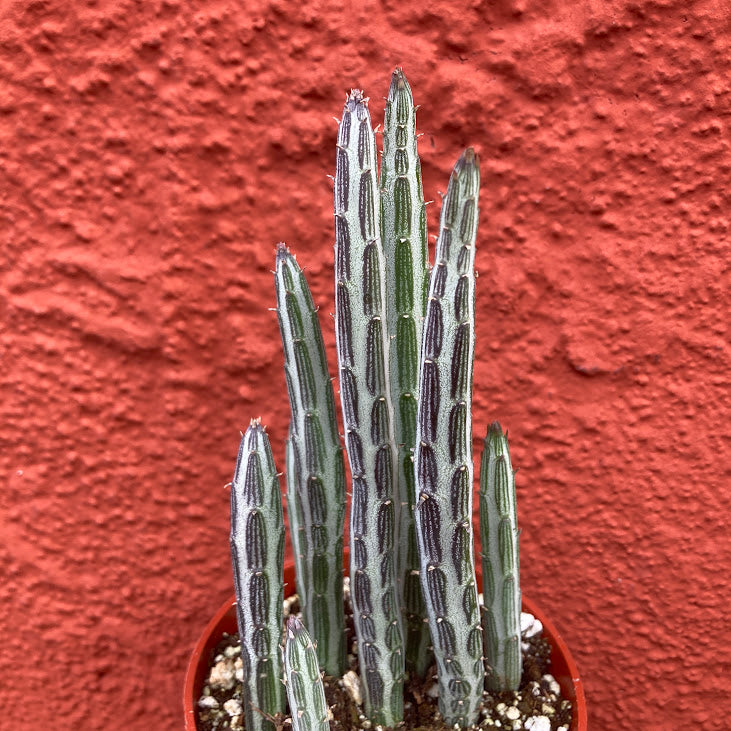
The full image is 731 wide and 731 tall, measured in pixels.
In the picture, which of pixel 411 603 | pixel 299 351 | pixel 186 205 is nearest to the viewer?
pixel 299 351

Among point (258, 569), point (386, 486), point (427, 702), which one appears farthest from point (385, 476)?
point (427, 702)

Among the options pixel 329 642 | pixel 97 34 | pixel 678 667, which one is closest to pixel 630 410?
pixel 678 667

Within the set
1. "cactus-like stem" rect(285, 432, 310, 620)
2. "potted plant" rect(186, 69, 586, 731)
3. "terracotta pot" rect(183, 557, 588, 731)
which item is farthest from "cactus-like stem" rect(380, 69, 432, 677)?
"terracotta pot" rect(183, 557, 588, 731)

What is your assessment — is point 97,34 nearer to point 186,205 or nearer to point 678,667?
point 186,205

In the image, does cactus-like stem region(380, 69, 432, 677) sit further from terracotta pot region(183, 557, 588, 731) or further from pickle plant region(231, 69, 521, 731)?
terracotta pot region(183, 557, 588, 731)

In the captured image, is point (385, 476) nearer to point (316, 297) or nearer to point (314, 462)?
point (314, 462)

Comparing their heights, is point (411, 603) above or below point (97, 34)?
below
